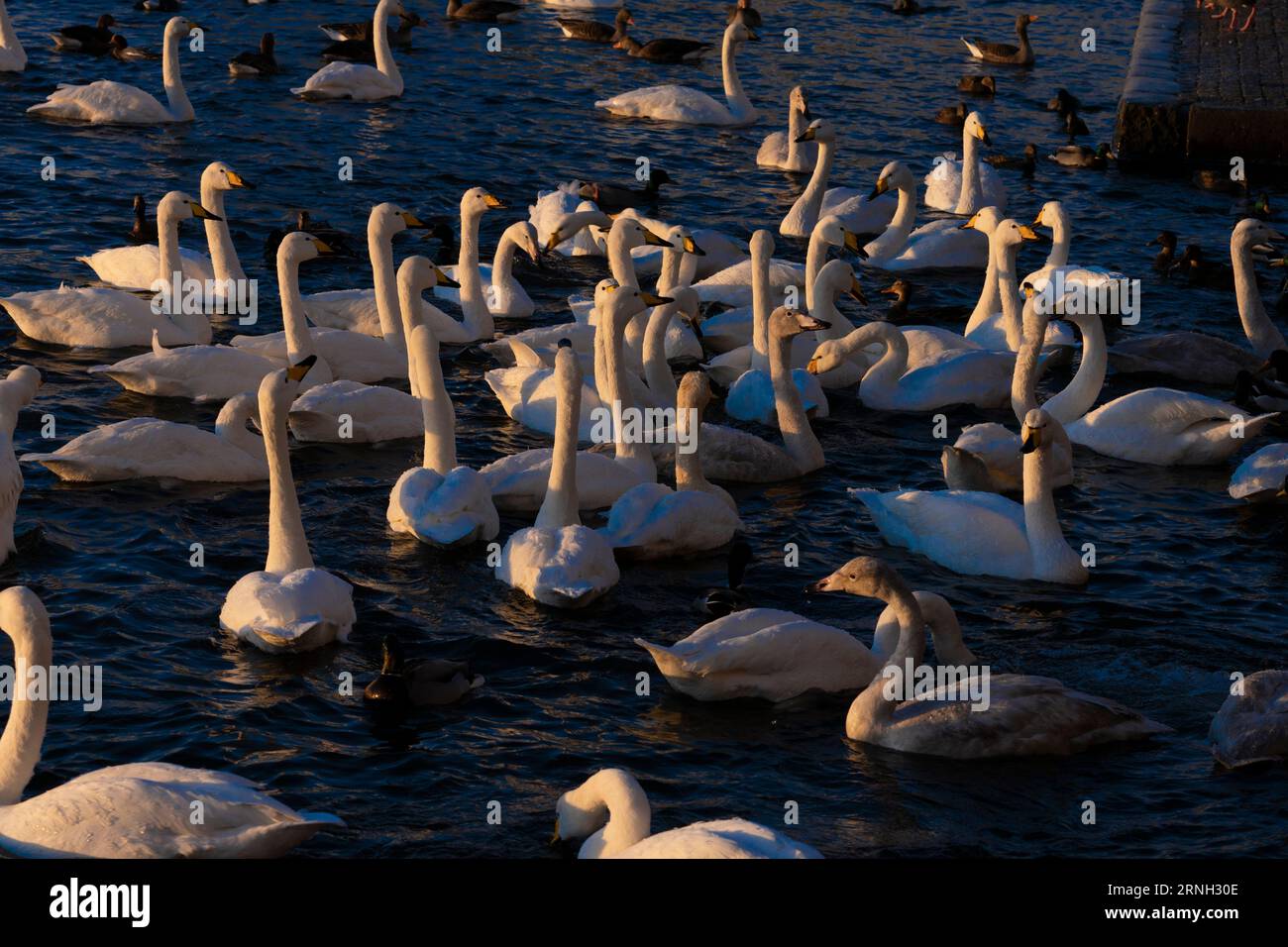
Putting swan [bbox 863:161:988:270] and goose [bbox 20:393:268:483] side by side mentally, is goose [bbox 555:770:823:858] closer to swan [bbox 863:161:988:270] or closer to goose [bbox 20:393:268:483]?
goose [bbox 20:393:268:483]

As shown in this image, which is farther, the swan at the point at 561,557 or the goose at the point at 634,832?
the swan at the point at 561,557

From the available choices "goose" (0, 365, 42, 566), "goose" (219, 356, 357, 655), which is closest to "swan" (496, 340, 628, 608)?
"goose" (219, 356, 357, 655)

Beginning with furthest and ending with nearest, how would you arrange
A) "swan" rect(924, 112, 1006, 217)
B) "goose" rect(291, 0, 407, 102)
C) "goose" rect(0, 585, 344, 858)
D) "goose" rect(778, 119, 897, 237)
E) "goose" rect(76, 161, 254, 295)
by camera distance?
"goose" rect(291, 0, 407, 102), "swan" rect(924, 112, 1006, 217), "goose" rect(778, 119, 897, 237), "goose" rect(76, 161, 254, 295), "goose" rect(0, 585, 344, 858)

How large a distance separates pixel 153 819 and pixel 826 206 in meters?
14.0

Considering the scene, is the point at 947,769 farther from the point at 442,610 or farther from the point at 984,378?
the point at 984,378

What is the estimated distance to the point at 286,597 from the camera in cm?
1120

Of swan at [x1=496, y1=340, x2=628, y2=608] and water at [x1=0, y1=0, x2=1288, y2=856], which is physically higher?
swan at [x1=496, y1=340, x2=628, y2=608]

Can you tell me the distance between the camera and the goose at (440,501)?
12.7m

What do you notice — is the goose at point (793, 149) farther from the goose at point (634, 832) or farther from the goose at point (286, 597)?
the goose at point (634, 832)

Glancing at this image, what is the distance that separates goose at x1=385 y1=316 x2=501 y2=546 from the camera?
12.7 metres

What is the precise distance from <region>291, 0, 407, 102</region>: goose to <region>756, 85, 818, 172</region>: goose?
496cm

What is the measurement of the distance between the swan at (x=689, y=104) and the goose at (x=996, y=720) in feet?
50.8

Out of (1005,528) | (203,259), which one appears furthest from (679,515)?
(203,259)

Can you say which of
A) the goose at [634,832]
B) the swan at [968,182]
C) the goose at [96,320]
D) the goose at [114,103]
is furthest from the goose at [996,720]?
the goose at [114,103]
